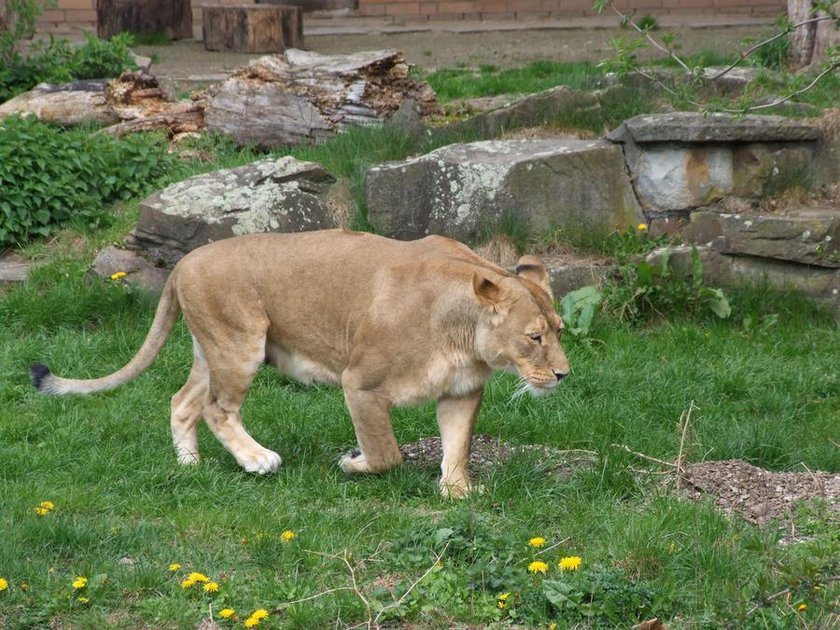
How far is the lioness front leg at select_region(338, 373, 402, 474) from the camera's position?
5.90 m

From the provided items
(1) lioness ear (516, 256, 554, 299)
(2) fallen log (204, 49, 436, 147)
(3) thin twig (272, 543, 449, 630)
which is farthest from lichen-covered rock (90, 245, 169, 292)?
(3) thin twig (272, 543, 449, 630)

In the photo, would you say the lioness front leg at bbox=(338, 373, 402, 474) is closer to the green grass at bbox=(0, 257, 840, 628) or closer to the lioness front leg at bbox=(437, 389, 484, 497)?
the green grass at bbox=(0, 257, 840, 628)

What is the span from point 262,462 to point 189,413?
57 centimetres

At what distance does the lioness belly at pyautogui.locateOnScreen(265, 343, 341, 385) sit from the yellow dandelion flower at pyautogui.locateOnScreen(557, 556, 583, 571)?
6.10 feet

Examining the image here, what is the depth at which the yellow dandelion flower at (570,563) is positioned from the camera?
478cm

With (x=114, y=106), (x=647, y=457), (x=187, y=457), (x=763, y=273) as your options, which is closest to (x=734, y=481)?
(x=647, y=457)

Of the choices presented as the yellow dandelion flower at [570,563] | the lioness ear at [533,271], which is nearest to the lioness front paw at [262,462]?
the lioness ear at [533,271]

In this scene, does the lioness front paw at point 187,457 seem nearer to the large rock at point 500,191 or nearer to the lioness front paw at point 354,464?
the lioness front paw at point 354,464

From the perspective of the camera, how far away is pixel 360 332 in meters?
5.94

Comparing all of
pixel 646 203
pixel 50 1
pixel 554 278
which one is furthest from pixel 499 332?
pixel 50 1

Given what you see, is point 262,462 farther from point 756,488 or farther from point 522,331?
point 756,488

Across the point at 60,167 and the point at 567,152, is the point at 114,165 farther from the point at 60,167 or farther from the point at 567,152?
the point at 567,152

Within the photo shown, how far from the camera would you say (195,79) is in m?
14.1

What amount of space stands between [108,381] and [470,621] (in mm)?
2705
